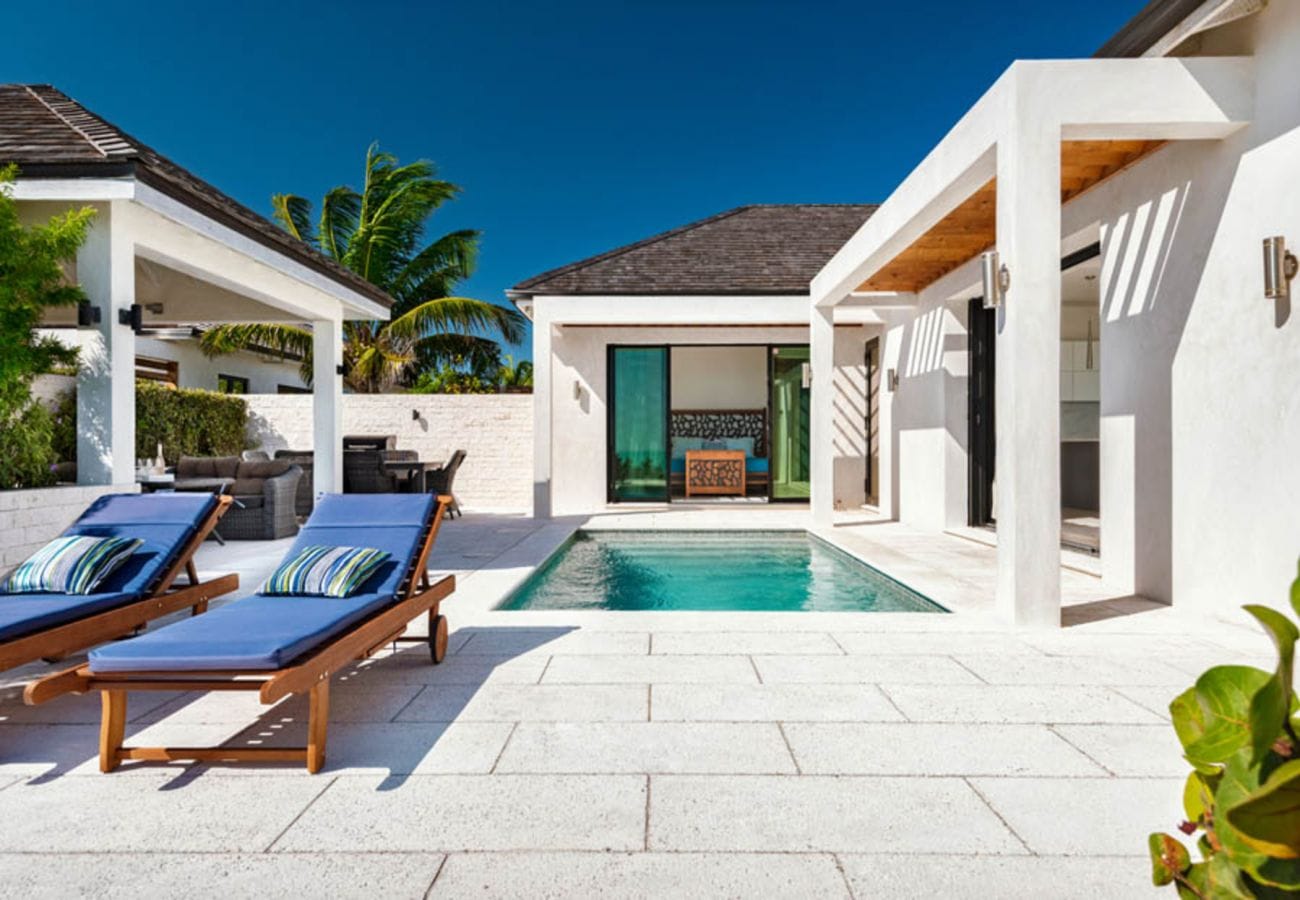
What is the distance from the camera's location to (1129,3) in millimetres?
12742

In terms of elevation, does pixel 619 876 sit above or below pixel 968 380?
below

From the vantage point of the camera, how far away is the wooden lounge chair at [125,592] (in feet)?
11.1

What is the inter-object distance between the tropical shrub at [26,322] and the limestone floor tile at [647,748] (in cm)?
468

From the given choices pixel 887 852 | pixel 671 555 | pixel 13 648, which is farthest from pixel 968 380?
pixel 13 648

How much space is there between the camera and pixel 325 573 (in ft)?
12.6

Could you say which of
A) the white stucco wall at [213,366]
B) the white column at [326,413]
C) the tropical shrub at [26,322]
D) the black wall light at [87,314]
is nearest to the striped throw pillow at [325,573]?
the tropical shrub at [26,322]

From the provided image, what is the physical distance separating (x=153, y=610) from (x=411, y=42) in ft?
71.3

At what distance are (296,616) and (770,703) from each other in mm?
2227

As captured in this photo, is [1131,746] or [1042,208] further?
[1042,208]

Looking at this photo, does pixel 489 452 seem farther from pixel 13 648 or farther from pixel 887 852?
pixel 887 852

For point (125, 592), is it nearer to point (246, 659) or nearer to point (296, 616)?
point (296, 616)

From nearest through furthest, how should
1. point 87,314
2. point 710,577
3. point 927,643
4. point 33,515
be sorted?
point 927,643
point 33,515
point 87,314
point 710,577

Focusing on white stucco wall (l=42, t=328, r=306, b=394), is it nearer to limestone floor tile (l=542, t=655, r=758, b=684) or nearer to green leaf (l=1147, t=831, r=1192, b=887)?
limestone floor tile (l=542, t=655, r=758, b=684)

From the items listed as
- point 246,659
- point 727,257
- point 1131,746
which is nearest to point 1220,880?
point 1131,746
